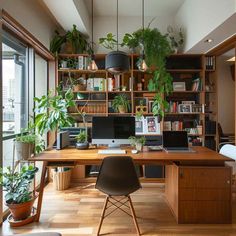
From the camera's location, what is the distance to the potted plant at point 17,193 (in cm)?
232

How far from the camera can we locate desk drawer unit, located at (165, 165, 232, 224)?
7.80 ft

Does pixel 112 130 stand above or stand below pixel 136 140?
above

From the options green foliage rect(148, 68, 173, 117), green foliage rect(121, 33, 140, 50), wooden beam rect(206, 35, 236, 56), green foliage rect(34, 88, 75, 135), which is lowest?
green foliage rect(34, 88, 75, 135)

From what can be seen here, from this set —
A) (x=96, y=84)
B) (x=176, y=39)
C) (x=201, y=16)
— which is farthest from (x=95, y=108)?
(x=201, y=16)

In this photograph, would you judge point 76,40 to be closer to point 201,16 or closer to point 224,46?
point 201,16

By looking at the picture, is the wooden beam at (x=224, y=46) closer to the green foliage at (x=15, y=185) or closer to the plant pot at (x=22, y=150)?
the plant pot at (x=22, y=150)

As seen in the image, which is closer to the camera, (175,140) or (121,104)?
(175,140)

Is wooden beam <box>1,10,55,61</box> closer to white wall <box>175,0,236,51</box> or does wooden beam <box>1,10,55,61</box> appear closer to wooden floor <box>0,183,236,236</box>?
wooden floor <box>0,183,236,236</box>

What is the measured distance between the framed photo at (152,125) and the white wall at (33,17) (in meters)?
2.31

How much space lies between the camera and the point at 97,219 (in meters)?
2.52

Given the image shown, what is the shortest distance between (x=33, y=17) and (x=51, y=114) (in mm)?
1483

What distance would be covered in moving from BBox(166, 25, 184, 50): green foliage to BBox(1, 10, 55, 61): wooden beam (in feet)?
7.52

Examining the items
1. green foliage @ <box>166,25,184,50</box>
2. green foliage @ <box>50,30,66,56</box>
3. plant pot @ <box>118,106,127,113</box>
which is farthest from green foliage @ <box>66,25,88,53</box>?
green foliage @ <box>166,25,184,50</box>

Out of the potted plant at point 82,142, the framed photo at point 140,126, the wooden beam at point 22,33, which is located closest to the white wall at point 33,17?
the wooden beam at point 22,33
